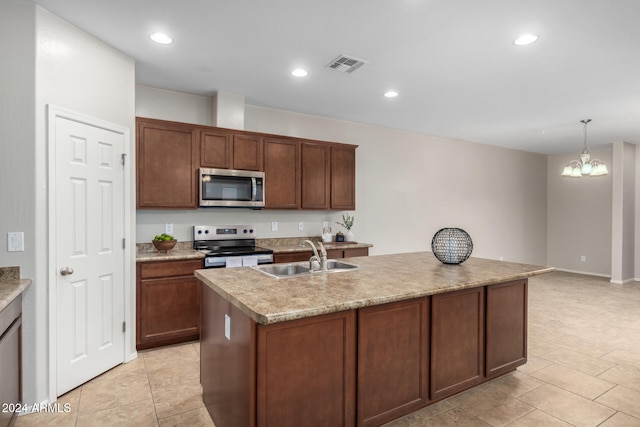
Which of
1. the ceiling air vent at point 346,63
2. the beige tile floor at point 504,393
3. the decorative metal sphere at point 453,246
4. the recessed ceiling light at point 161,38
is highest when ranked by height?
the recessed ceiling light at point 161,38

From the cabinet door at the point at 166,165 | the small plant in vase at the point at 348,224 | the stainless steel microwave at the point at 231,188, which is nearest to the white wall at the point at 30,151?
the cabinet door at the point at 166,165

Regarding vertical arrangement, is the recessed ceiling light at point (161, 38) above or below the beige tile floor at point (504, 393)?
above

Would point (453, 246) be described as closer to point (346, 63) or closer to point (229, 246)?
point (346, 63)

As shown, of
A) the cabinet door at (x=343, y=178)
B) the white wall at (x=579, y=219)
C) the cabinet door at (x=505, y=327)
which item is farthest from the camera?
the white wall at (x=579, y=219)

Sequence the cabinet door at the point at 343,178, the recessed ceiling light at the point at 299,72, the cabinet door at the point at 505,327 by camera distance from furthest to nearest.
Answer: the cabinet door at the point at 343,178
the recessed ceiling light at the point at 299,72
the cabinet door at the point at 505,327

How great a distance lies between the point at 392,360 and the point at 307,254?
7.55 feet

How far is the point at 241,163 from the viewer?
4.09m

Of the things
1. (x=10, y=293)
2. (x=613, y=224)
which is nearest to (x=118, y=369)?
(x=10, y=293)

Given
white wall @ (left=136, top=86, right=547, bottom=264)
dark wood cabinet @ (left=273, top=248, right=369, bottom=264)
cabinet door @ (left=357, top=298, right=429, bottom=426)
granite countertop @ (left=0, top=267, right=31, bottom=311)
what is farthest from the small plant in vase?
granite countertop @ (left=0, top=267, right=31, bottom=311)

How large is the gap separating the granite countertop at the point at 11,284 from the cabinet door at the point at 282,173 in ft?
8.09

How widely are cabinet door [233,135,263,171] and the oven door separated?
1064 millimetres

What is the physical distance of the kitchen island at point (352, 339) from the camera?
1693mm

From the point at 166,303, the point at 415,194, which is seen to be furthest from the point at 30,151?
the point at 415,194

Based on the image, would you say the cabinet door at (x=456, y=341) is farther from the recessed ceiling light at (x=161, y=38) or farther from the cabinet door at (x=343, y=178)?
the recessed ceiling light at (x=161, y=38)
